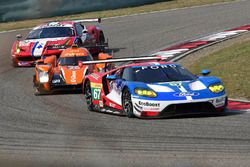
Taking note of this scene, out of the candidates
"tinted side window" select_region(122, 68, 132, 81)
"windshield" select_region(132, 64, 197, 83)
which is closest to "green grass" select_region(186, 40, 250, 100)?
"windshield" select_region(132, 64, 197, 83)

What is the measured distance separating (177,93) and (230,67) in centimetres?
522

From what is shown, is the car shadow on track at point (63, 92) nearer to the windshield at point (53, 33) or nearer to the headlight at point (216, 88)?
the headlight at point (216, 88)

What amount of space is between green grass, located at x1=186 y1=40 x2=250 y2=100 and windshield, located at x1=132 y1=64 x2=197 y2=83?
167 cm

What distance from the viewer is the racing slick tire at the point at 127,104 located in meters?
11.5

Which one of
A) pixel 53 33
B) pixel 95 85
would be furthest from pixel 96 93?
pixel 53 33

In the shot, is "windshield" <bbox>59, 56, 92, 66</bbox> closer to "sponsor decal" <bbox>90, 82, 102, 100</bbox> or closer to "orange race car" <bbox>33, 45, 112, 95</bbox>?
"orange race car" <bbox>33, 45, 112, 95</bbox>

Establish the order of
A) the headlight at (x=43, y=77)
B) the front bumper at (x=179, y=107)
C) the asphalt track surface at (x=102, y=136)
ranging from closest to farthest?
the asphalt track surface at (x=102, y=136), the front bumper at (x=179, y=107), the headlight at (x=43, y=77)

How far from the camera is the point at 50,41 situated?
20.9 m

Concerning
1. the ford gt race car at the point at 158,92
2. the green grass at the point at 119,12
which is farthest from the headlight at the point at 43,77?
the green grass at the point at 119,12

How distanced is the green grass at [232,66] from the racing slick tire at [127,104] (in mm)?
2531

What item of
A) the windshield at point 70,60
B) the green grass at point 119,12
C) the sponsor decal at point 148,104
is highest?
the sponsor decal at point 148,104

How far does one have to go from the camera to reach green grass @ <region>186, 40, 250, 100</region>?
1385 cm

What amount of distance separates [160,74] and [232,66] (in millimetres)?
4517

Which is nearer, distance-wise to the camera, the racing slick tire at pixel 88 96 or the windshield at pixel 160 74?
the windshield at pixel 160 74
